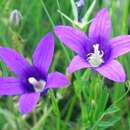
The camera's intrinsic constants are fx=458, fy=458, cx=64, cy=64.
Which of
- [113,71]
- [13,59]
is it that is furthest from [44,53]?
[113,71]

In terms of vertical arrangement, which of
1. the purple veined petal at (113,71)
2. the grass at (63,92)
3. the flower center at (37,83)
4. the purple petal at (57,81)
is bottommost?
the grass at (63,92)

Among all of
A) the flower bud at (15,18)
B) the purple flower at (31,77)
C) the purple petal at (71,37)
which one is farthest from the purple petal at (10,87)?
the flower bud at (15,18)

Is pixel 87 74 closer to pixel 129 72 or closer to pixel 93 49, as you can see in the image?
pixel 93 49

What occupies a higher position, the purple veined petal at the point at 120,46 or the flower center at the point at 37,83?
the purple veined petal at the point at 120,46

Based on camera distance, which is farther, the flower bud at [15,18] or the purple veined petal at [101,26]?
the flower bud at [15,18]

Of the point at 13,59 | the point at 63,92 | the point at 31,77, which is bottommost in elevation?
the point at 63,92

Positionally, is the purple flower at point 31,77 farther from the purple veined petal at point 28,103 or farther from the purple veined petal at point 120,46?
the purple veined petal at point 120,46

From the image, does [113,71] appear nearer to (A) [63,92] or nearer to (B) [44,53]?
(B) [44,53]
